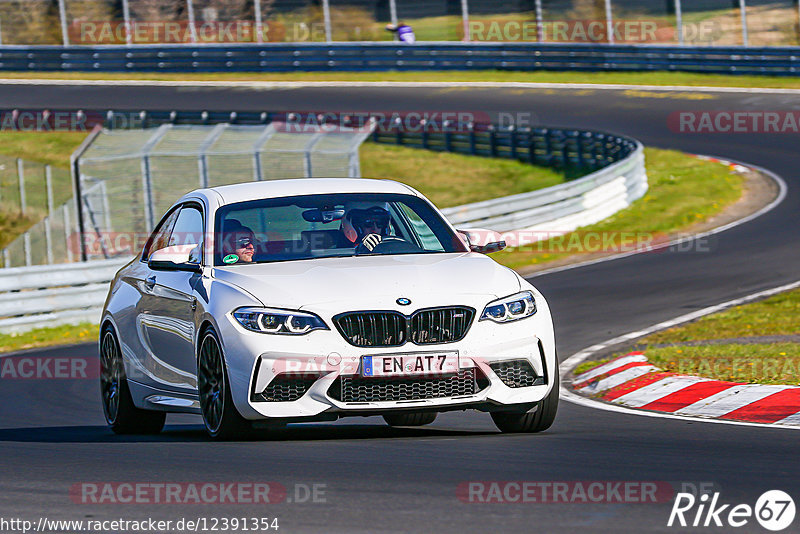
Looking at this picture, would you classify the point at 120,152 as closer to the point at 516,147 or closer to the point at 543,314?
the point at 516,147

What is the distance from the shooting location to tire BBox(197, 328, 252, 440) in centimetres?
759

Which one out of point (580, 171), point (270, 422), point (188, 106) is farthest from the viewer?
point (188, 106)

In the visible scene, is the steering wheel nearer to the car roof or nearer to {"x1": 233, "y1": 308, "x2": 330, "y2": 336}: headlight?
the car roof

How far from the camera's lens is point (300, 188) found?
8.84 m

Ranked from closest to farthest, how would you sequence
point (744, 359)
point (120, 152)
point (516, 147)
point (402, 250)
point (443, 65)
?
point (402, 250) < point (744, 359) < point (120, 152) < point (516, 147) < point (443, 65)

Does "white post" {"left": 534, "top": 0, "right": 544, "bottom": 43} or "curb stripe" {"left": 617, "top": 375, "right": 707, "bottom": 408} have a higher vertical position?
"curb stripe" {"left": 617, "top": 375, "right": 707, "bottom": 408}

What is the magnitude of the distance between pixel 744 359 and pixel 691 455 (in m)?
4.38

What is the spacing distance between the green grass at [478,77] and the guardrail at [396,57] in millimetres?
185

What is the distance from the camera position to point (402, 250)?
8516 mm

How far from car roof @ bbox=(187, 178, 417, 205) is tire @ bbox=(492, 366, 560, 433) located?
1701 millimetres

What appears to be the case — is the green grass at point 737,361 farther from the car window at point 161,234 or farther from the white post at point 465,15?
the white post at point 465,15

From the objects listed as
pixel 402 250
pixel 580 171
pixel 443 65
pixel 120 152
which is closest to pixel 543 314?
pixel 402 250

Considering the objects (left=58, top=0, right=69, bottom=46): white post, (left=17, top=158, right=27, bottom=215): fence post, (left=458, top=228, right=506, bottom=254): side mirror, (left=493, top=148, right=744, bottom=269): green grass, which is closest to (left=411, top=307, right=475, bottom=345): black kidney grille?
(left=458, top=228, right=506, bottom=254): side mirror

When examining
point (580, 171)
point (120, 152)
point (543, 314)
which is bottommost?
point (580, 171)
